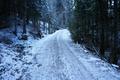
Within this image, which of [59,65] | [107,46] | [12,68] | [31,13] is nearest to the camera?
[12,68]

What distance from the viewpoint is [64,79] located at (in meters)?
10.3

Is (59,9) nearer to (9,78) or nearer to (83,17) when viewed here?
(83,17)

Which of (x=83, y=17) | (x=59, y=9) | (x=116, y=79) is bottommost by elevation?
(x=116, y=79)

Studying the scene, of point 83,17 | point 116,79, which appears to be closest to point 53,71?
point 116,79

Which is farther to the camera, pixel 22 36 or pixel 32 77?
pixel 22 36

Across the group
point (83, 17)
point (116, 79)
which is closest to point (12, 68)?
point (116, 79)

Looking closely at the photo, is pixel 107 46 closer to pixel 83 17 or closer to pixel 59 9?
pixel 83 17

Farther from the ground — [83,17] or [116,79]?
[83,17]

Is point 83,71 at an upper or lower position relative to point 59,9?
lower

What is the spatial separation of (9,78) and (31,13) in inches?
1278

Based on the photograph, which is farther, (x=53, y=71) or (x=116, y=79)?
(x=53, y=71)

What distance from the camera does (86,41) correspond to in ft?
96.1

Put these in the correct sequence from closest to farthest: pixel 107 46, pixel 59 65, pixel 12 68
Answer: pixel 12 68, pixel 59 65, pixel 107 46

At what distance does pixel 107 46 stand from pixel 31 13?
21.5m
